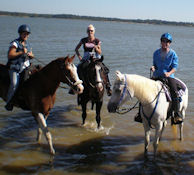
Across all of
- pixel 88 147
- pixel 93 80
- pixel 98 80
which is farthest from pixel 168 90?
pixel 88 147

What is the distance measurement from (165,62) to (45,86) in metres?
3.16

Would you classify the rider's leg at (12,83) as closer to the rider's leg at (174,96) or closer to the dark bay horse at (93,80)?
the dark bay horse at (93,80)

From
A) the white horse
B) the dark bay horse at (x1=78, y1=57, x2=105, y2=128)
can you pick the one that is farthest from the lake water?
the dark bay horse at (x1=78, y1=57, x2=105, y2=128)

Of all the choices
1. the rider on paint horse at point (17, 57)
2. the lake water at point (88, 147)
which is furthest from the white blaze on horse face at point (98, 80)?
the rider on paint horse at point (17, 57)

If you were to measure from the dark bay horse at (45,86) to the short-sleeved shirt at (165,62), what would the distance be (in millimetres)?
2223

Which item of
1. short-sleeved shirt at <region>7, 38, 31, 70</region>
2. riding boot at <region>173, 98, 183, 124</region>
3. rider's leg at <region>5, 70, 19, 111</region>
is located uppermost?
short-sleeved shirt at <region>7, 38, 31, 70</region>

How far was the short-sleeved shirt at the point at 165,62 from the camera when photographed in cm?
645

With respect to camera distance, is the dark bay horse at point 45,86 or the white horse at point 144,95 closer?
the white horse at point 144,95

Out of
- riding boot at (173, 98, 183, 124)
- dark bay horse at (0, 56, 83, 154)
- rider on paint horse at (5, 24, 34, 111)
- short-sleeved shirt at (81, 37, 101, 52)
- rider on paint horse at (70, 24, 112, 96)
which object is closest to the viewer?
dark bay horse at (0, 56, 83, 154)

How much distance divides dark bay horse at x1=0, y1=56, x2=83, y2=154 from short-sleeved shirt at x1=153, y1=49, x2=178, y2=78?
222 centimetres

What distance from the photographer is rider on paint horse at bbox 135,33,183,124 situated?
20.7ft

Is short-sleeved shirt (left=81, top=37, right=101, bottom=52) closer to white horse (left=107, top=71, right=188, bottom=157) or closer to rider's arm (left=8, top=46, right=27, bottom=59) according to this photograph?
rider's arm (left=8, top=46, right=27, bottom=59)

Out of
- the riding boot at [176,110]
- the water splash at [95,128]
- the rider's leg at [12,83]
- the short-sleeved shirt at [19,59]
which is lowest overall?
the water splash at [95,128]

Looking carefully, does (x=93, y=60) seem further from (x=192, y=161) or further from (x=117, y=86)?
(x=192, y=161)
